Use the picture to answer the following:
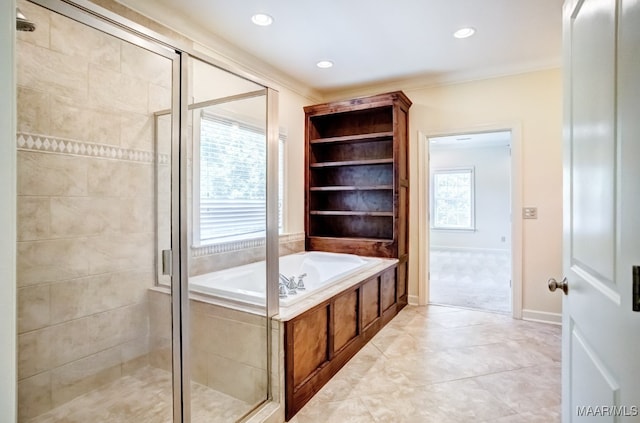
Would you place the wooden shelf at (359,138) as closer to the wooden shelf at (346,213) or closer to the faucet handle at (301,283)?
the wooden shelf at (346,213)

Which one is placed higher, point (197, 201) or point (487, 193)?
point (487, 193)

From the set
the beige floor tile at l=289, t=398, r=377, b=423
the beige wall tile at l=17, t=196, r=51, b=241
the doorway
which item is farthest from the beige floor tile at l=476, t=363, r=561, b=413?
the doorway

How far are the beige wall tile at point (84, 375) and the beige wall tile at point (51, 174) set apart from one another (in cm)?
101

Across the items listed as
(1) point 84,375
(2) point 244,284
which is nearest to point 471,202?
(2) point 244,284

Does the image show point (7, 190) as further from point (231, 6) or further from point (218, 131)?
point (231, 6)

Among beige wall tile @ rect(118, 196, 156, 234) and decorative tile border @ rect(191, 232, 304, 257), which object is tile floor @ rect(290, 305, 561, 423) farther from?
beige wall tile @ rect(118, 196, 156, 234)

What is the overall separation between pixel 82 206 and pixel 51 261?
1.14 feet

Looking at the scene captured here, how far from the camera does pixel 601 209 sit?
→ 884mm

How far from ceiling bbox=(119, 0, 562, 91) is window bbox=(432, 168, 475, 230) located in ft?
15.3

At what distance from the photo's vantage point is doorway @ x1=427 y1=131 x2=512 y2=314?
6994 millimetres

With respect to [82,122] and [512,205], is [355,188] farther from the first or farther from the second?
[82,122]

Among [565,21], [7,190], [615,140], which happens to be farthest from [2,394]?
[565,21]

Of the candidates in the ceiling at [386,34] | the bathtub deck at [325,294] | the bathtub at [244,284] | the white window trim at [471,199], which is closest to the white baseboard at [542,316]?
the bathtub deck at [325,294]

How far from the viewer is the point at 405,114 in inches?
154
